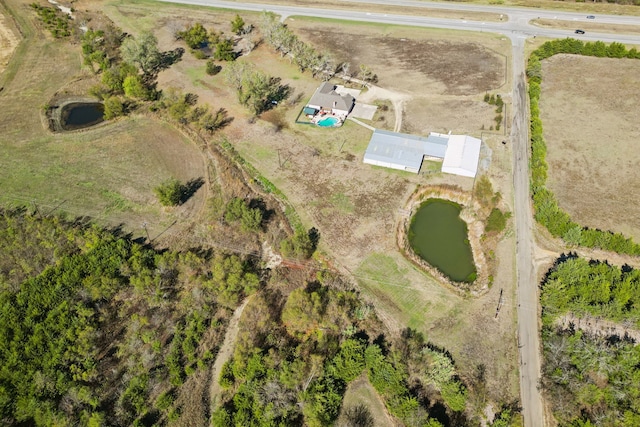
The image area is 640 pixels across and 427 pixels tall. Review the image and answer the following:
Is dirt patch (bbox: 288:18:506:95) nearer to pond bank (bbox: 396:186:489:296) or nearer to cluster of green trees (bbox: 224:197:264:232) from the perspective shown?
pond bank (bbox: 396:186:489:296)

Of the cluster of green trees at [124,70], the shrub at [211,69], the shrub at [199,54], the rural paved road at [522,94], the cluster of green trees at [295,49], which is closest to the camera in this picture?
the rural paved road at [522,94]

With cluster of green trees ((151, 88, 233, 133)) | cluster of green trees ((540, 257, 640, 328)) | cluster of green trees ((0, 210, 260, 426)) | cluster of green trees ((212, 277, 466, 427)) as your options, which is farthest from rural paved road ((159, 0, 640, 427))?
cluster of green trees ((151, 88, 233, 133))

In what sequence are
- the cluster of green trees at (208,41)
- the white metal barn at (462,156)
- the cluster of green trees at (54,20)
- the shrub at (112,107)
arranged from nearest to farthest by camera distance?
the white metal barn at (462,156)
the shrub at (112,107)
the cluster of green trees at (208,41)
the cluster of green trees at (54,20)

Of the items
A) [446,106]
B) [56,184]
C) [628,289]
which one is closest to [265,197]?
[56,184]

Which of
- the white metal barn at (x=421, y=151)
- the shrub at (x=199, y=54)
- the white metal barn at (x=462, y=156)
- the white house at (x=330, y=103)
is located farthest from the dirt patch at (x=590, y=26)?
the shrub at (x=199, y=54)

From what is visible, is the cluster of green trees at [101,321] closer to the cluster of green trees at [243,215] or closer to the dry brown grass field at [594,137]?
the cluster of green trees at [243,215]

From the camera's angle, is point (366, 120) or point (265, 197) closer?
point (265, 197)

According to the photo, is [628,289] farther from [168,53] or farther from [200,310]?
[168,53]

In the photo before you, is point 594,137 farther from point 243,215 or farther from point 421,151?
point 243,215
